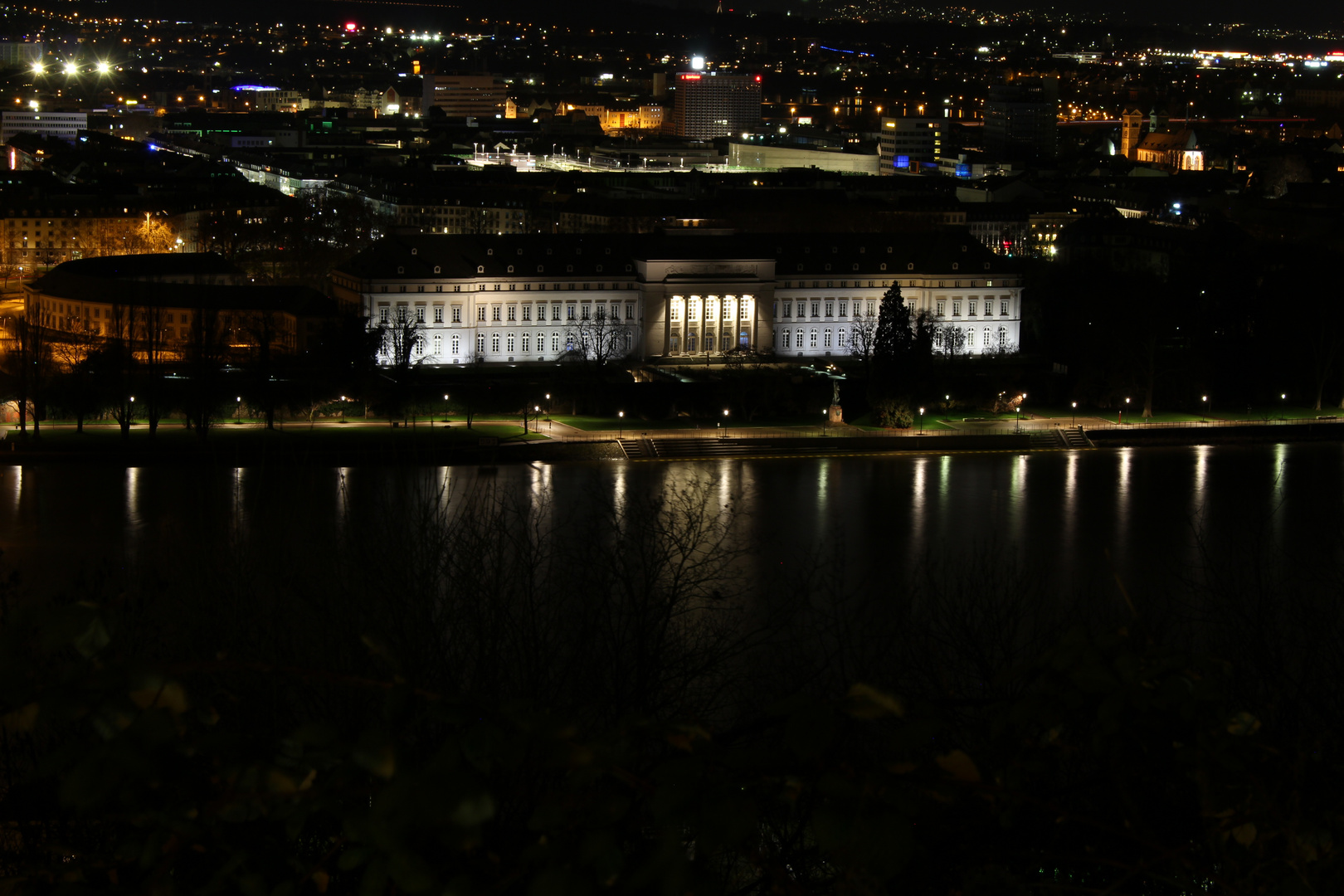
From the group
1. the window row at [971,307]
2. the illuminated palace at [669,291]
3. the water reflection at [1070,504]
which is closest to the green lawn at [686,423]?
the water reflection at [1070,504]

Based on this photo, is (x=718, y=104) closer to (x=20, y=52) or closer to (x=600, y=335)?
(x=20, y=52)

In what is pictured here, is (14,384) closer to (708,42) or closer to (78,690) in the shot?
(78,690)

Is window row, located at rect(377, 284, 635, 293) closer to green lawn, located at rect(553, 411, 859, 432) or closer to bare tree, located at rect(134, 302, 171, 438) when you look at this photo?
bare tree, located at rect(134, 302, 171, 438)

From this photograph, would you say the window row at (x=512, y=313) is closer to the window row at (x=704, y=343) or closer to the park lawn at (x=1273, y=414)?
the window row at (x=704, y=343)

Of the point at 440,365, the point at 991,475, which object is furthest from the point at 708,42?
the point at 991,475

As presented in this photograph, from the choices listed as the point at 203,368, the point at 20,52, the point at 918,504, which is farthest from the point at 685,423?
the point at 20,52

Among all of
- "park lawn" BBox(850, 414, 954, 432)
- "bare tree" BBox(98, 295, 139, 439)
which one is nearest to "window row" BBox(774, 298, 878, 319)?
"park lawn" BBox(850, 414, 954, 432)
